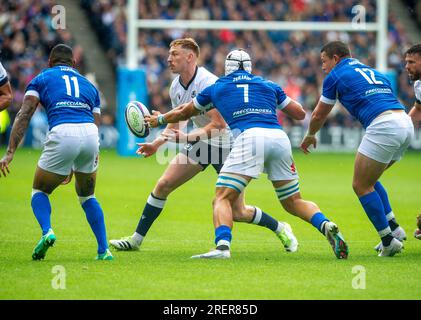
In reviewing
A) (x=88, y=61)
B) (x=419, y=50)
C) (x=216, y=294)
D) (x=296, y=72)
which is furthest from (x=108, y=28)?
(x=216, y=294)

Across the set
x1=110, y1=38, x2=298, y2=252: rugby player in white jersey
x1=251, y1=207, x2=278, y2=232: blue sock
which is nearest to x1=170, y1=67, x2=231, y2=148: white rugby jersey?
x1=110, y1=38, x2=298, y2=252: rugby player in white jersey

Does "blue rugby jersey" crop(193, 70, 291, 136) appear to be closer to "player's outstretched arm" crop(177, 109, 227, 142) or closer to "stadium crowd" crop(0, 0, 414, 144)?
"player's outstretched arm" crop(177, 109, 227, 142)

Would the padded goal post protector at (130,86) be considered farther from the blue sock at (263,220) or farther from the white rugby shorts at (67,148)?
the white rugby shorts at (67,148)

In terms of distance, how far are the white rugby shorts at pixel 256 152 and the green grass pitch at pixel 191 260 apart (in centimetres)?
96

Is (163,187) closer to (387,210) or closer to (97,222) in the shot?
(97,222)

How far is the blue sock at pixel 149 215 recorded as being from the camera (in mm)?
10484

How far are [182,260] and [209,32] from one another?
2045 centimetres

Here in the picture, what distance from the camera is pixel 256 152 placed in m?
9.30

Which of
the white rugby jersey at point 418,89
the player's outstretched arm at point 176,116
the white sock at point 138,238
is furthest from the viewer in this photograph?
the white sock at point 138,238

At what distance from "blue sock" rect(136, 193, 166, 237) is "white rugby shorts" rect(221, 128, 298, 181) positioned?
1.45 metres

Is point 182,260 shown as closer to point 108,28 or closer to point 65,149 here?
point 65,149

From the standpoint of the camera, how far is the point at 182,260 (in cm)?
938
